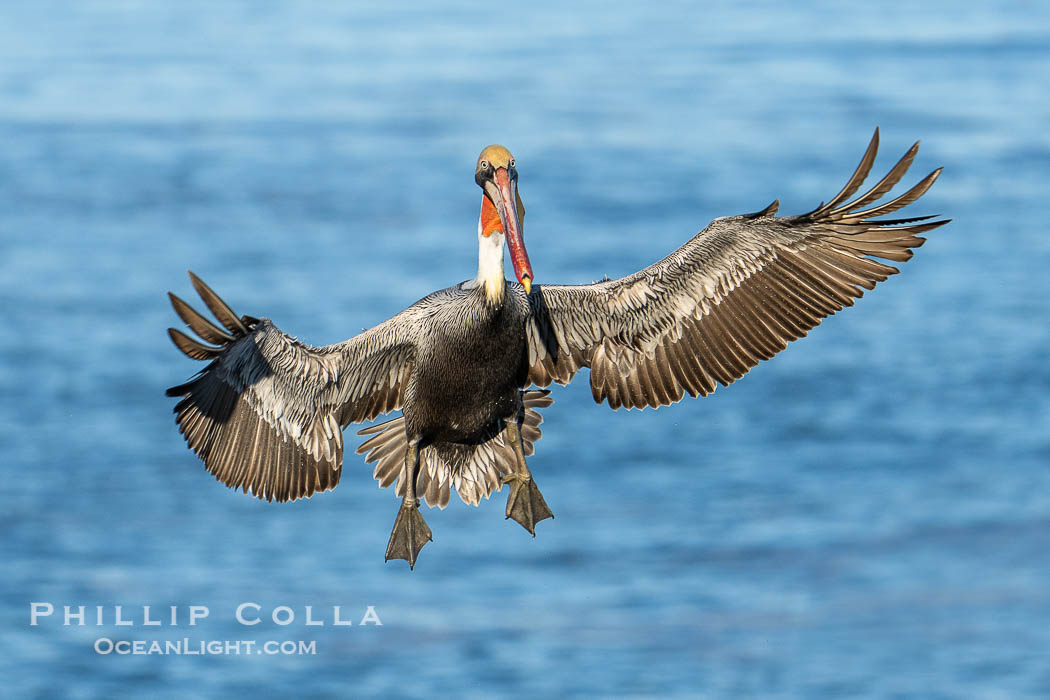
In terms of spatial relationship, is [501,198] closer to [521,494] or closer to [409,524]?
[521,494]

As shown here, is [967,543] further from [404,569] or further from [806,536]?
[404,569]

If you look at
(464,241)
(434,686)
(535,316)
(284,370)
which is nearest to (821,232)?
(535,316)

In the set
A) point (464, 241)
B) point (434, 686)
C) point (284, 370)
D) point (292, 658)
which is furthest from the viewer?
point (292, 658)

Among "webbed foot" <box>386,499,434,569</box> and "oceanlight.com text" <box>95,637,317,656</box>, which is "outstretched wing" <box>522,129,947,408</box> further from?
"oceanlight.com text" <box>95,637,317,656</box>

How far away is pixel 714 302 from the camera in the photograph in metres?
11.2

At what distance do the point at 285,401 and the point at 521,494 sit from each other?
1707 mm

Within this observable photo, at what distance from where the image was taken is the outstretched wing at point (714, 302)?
11.0 m

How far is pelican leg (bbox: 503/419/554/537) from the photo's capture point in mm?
11023

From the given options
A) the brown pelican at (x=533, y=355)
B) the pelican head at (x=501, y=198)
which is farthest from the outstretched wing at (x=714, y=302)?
the pelican head at (x=501, y=198)

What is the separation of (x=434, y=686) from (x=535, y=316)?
1394 inches

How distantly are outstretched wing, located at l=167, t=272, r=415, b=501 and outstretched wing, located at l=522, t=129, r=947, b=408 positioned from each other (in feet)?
3.49

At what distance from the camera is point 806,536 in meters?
46.5

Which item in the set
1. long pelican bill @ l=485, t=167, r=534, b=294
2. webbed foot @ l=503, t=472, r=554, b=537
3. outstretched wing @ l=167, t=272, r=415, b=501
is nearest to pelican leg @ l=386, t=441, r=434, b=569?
outstretched wing @ l=167, t=272, r=415, b=501

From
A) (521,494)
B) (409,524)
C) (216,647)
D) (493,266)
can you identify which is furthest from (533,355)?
(216,647)
